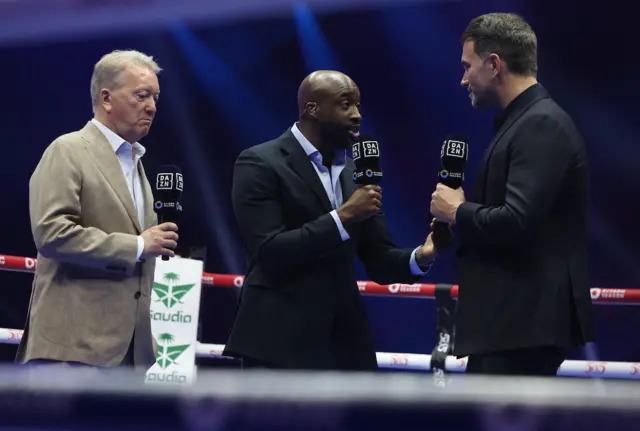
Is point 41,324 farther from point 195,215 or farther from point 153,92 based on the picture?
point 195,215

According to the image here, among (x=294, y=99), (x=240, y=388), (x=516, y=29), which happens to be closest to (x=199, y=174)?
(x=294, y=99)

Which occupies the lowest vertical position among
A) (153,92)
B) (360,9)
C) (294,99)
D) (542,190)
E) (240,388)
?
(240,388)

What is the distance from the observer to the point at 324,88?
2.14 metres

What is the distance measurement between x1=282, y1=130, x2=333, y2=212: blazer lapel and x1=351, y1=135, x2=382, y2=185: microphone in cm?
11

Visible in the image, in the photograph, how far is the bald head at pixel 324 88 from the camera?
214cm

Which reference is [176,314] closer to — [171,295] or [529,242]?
[171,295]

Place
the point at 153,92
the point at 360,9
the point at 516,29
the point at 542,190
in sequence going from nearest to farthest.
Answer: the point at 542,190
the point at 516,29
the point at 153,92
the point at 360,9

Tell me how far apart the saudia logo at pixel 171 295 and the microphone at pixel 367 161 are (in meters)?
1.62

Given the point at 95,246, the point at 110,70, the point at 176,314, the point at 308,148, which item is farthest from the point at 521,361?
the point at 176,314

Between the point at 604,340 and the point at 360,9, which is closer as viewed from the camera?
the point at 604,340

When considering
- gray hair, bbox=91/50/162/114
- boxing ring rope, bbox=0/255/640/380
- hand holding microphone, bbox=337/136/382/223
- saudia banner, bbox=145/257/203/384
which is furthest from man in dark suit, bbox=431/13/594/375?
saudia banner, bbox=145/257/203/384

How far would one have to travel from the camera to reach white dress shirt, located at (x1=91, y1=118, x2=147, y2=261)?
210cm

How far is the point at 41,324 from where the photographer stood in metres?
1.92

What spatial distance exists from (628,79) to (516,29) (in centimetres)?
357
